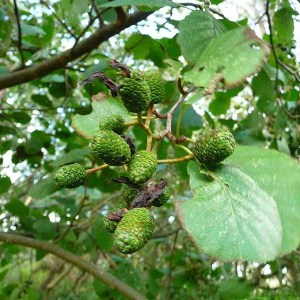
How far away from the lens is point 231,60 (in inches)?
36.0

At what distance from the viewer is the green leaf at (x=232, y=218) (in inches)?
27.4

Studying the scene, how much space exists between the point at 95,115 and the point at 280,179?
392 mm

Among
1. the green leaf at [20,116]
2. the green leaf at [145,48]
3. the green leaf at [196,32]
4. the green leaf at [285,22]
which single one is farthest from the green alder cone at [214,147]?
the green leaf at [20,116]

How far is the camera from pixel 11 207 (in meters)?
2.31

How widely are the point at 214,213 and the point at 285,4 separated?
1364mm

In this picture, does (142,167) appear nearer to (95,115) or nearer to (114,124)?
(114,124)

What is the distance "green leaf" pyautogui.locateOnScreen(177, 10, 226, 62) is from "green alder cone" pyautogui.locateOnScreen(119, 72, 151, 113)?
0.82 feet

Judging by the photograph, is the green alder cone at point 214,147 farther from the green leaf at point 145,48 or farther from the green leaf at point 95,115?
the green leaf at point 145,48

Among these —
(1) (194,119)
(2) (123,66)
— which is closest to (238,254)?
(2) (123,66)

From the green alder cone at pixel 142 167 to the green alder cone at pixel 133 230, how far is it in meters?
0.06

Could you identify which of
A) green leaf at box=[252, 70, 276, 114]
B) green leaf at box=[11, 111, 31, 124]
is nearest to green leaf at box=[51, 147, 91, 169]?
green leaf at box=[11, 111, 31, 124]

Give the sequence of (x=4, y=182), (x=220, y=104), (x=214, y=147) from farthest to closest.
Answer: (x=220, y=104) < (x=4, y=182) < (x=214, y=147)

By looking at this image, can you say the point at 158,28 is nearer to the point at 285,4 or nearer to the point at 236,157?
the point at 285,4

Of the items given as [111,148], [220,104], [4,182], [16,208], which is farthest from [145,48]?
[111,148]
